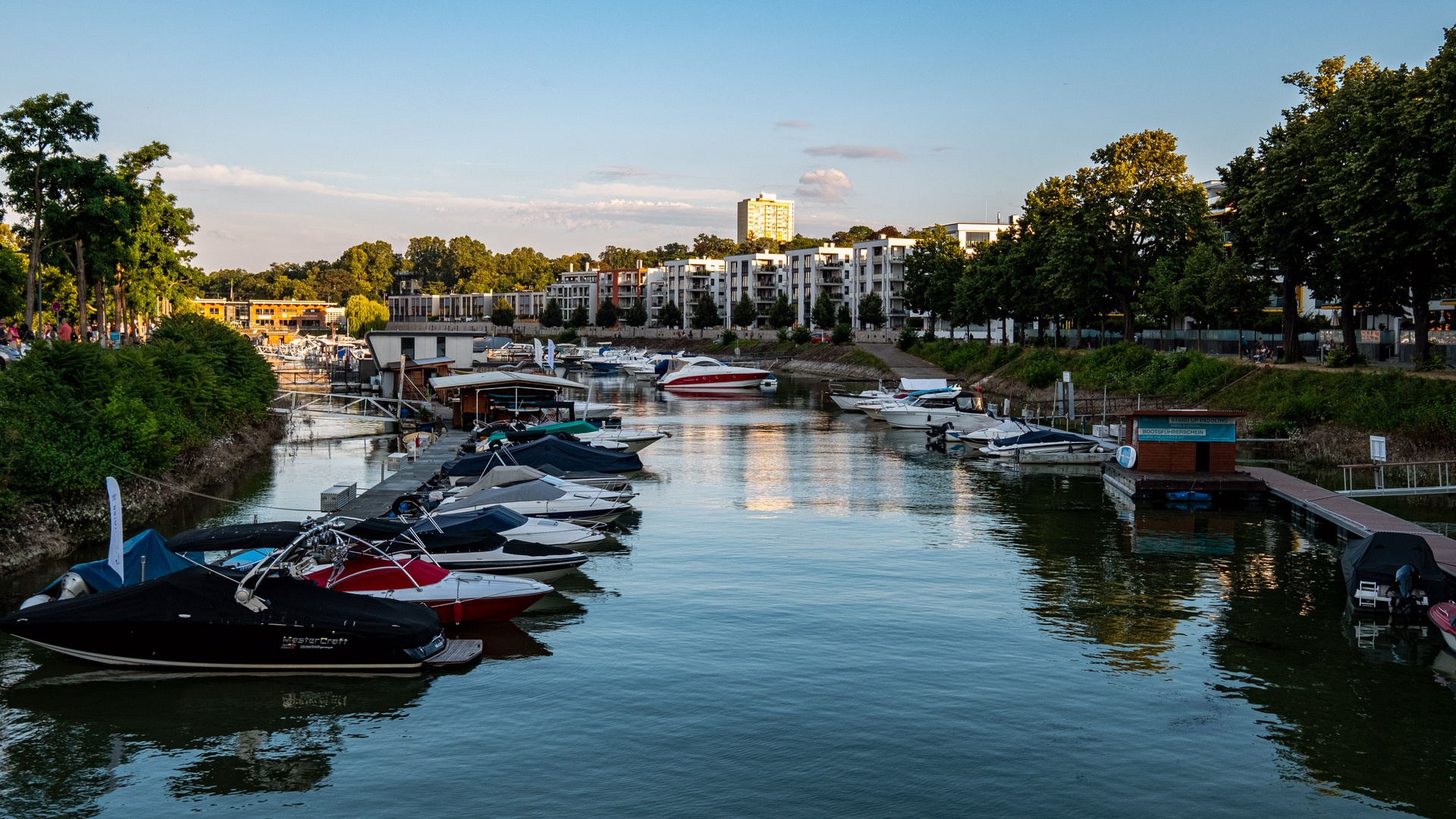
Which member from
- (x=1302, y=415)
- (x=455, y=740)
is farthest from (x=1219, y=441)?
(x=455, y=740)

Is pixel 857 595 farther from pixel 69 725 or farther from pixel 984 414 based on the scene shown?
pixel 984 414

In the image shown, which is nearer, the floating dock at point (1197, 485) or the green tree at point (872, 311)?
the floating dock at point (1197, 485)

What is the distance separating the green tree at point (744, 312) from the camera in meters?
189

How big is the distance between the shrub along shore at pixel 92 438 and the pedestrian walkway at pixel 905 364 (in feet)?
247

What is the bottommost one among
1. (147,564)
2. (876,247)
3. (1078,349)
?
(147,564)

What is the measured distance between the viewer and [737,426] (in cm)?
7962

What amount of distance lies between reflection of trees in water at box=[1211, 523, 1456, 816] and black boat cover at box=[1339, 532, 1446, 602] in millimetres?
1217

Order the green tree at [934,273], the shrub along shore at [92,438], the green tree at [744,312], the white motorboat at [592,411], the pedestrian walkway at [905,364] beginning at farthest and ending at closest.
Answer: the green tree at [744,312] → the green tree at [934,273] → the pedestrian walkway at [905,364] → the white motorboat at [592,411] → the shrub along shore at [92,438]

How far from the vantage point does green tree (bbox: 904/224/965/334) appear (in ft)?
418

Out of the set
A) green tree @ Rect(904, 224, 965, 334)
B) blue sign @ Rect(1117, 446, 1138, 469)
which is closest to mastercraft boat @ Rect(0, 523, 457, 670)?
blue sign @ Rect(1117, 446, 1138, 469)

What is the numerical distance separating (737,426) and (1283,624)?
5421 cm

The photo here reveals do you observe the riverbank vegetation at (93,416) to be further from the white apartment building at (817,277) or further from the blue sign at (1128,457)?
the white apartment building at (817,277)

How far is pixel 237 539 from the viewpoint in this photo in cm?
2748

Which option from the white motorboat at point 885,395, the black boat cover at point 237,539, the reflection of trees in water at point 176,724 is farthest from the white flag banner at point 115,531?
the white motorboat at point 885,395
